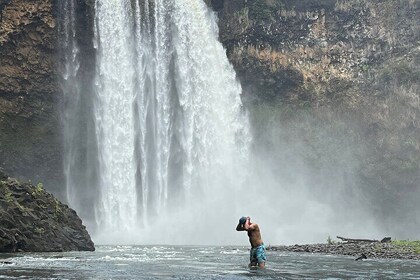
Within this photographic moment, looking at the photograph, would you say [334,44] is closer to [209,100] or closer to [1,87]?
[209,100]

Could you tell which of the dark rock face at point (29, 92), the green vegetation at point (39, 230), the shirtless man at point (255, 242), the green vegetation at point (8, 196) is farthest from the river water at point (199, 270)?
the dark rock face at point (29, 92)

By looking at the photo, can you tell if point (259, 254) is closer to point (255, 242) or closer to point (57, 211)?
point (255, 242)

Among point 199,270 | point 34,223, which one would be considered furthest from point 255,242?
point 34,223

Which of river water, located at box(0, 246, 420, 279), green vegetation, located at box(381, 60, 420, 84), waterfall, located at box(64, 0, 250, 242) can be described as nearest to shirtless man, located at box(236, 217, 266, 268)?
river water, located at box(0, 246, 420, 279)

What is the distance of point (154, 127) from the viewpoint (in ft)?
196

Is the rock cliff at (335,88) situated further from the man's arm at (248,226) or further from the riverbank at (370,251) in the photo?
the man's arm at (248,226)

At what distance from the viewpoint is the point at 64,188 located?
58.3 m

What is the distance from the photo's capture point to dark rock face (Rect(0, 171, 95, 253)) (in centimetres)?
3028

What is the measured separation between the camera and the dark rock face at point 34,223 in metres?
30.3

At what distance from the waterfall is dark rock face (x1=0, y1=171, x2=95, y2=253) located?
18173 mm

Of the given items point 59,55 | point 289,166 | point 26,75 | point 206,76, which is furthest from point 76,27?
point 289,166

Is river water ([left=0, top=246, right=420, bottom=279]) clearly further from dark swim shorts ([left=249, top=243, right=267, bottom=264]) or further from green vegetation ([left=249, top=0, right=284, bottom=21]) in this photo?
green vegetation ([left=249, top=0, right=284, bottom=21])

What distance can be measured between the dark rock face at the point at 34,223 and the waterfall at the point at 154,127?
18.2m

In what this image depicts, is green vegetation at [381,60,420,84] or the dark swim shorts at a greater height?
green vegetation at [381,60,420,84]
